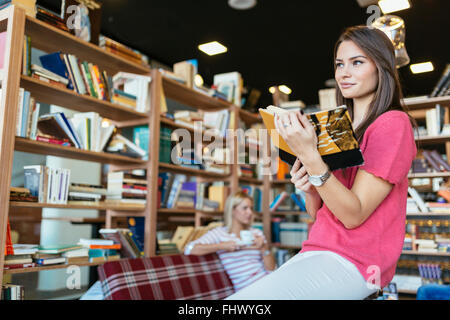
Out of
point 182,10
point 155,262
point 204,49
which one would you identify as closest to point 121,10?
Result: point 182,10

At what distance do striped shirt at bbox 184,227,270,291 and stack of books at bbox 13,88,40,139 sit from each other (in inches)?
55.5

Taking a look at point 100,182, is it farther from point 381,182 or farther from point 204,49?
point 381,182

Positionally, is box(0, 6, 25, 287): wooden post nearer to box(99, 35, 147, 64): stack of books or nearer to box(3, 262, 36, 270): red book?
box(3, 262, 36, 270): red book

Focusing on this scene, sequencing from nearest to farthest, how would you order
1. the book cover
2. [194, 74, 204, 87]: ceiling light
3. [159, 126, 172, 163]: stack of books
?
the book cover → [159, 126, 172, 163]: stack of books → [194, 74, 204, 87]: ceiling light

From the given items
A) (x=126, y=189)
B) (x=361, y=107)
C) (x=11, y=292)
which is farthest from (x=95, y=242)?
(x=361, y=107)

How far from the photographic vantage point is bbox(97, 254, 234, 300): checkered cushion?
236cm

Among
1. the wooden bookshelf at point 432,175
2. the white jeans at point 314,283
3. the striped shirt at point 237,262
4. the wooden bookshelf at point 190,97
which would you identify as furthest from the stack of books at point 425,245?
the white jeans at point 314,283

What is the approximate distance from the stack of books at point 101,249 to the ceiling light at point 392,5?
11.7 feet

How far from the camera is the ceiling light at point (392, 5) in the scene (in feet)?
13.7

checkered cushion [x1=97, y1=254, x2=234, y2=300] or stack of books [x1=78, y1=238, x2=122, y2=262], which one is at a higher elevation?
stack of books [x1=78, y1=238, x2=122, y2=262]

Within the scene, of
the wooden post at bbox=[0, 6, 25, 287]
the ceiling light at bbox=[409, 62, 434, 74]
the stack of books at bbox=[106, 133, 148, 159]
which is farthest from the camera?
the ceiling light at bbox=[409, 62, 434, 74]

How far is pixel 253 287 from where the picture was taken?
852mm

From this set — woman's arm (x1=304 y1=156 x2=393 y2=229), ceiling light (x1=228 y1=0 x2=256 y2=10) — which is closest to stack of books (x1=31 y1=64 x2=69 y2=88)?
woman's arm (x1=304 y1=156 x2=393 y2=229)
